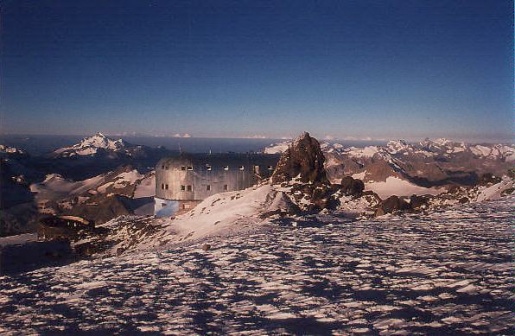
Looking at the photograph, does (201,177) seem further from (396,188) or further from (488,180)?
(396,188)

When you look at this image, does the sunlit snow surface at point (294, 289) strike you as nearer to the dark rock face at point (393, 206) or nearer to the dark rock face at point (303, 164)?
the dark rock face at point (393, 206)

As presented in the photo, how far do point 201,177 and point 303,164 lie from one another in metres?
18.3

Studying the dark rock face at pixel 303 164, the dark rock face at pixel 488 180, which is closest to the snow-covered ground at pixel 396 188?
the dark rock face at pixel 303 164

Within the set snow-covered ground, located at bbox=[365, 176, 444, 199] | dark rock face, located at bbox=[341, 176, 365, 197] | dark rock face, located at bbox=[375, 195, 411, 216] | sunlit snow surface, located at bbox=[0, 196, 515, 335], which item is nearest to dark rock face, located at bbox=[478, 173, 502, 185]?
dark rock face, located at bbox=[375, 195, 411, 216]

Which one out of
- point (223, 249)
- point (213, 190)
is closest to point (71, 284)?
point (223, 249)

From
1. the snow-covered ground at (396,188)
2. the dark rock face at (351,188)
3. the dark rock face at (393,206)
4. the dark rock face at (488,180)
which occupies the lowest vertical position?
the snow-covered ground at (396,188)

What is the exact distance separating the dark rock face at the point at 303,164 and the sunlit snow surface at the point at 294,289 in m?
24.1

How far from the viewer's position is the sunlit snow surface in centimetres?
645

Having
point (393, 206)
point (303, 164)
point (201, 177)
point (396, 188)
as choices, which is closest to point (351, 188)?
point (303, 164)

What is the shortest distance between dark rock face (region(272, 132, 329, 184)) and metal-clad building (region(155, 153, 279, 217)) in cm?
1280

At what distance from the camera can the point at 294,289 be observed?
27.6ft

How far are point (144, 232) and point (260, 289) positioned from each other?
24.2 metres

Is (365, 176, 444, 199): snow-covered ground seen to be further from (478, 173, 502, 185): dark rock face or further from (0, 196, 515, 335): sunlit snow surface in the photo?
(0, 196, 515, 335): sunlit snow surface

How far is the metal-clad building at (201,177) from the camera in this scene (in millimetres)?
51812
